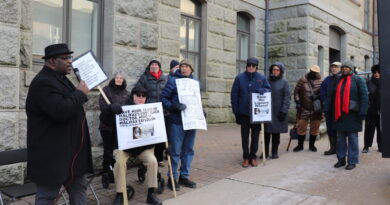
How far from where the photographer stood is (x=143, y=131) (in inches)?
177

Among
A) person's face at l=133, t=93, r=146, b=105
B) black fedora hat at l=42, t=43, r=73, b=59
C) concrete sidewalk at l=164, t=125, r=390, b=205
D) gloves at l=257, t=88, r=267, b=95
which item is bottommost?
concrete sidewalk at l=164, t=125, r=390, b=205

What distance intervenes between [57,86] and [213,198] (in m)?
2.57

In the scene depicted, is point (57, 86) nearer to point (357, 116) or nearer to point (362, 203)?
point (362, 203)

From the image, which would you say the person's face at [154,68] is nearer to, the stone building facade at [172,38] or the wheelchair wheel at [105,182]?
the stone building facade at [172,38]

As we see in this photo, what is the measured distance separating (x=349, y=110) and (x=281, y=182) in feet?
5.81

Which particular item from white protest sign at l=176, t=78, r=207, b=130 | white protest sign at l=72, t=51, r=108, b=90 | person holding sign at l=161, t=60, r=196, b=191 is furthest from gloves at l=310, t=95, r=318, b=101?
white protest sign at l=72, t=51, r=108, b=90

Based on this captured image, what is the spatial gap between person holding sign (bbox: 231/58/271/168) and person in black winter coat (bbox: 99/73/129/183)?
2017mm

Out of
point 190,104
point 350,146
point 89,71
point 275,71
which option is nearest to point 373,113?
point 350,146

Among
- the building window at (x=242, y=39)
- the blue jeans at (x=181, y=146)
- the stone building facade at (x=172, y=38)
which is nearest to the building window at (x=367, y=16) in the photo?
the stone building facade at (x=172, y=38)

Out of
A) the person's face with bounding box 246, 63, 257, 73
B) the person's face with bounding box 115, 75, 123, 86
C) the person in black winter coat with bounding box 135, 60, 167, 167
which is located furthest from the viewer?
the person's face with bounding box 246, 63, 257, 73

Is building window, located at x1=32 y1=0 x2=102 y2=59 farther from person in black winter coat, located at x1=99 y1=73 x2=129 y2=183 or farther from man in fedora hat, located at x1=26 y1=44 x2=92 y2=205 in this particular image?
man in fedora hat, located at x1=26 y1=44 x2=92 y2=205

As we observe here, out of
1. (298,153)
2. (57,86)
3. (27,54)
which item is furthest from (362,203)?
(27,54)

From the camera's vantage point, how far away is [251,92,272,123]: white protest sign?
626 cm

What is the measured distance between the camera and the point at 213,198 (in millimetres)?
4727
